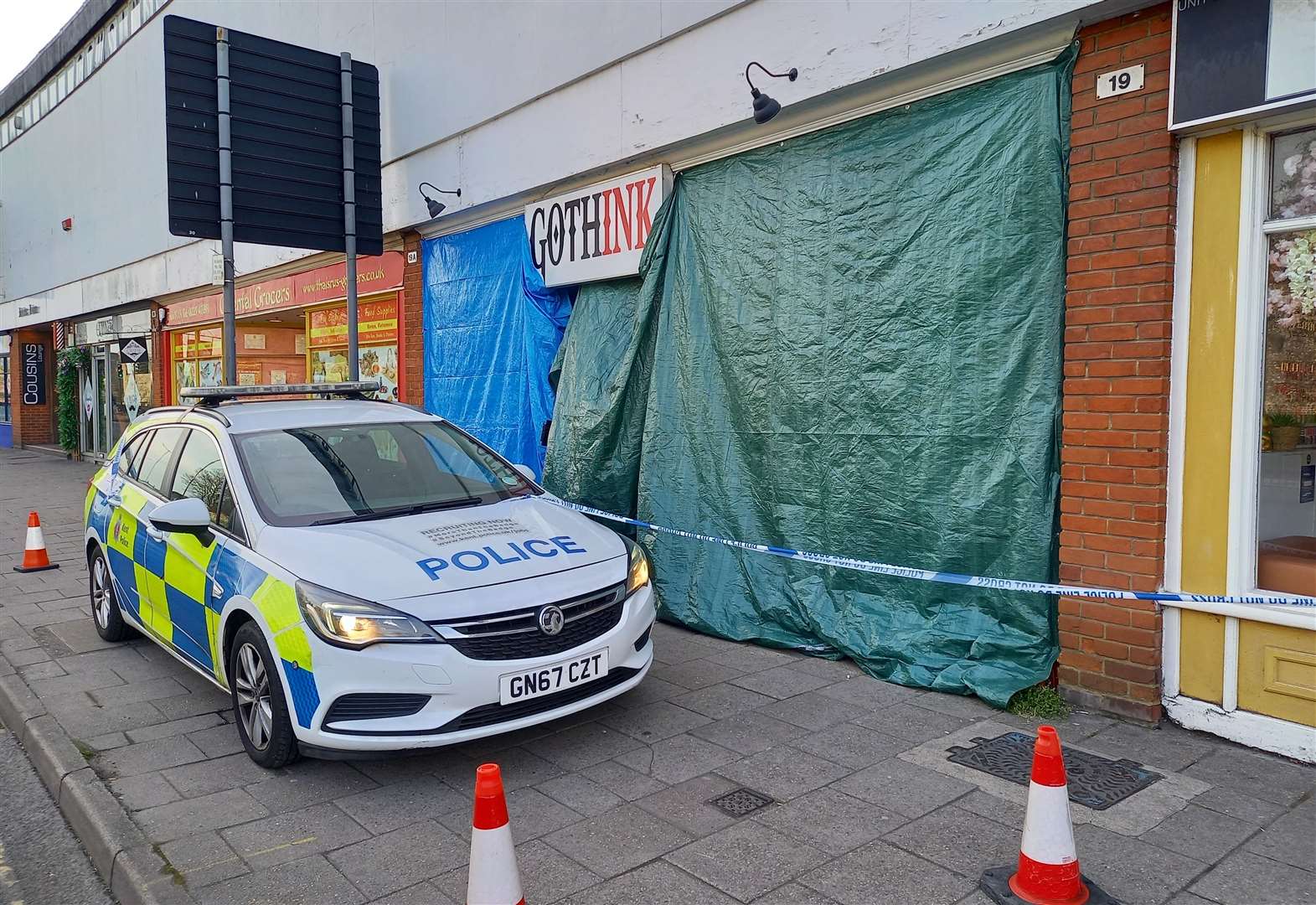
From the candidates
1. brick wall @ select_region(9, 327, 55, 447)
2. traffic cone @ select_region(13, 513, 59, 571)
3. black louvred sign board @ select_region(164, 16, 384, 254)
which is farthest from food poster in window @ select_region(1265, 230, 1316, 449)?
brick wall @ select_region(9, 327, 55, 447)

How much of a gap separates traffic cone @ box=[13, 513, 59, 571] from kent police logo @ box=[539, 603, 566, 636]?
24.7 ft

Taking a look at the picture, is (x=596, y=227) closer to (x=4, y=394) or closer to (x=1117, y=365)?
(x=1117, y=365)

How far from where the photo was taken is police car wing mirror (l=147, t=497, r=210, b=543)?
4.70 metres

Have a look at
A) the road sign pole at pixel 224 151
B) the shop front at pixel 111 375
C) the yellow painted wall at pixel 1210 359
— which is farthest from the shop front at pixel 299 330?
the yellow painted wall at pixel 1210 359

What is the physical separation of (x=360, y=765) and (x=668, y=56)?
5379mm

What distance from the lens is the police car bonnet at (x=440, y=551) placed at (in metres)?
4.09

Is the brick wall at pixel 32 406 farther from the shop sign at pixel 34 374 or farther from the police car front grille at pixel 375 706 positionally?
the police car front grille at pixel 375 706

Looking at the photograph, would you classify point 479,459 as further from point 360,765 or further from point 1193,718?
point 1193,718

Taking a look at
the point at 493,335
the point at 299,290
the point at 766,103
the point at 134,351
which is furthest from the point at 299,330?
the point at 766,103

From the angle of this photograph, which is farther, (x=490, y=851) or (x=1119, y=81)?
(x=1119, y=81)

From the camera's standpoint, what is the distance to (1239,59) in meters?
4.13

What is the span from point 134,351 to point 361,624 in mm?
16852

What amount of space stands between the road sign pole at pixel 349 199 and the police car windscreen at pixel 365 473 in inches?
158

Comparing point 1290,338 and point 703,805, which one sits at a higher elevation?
point 1290,338
